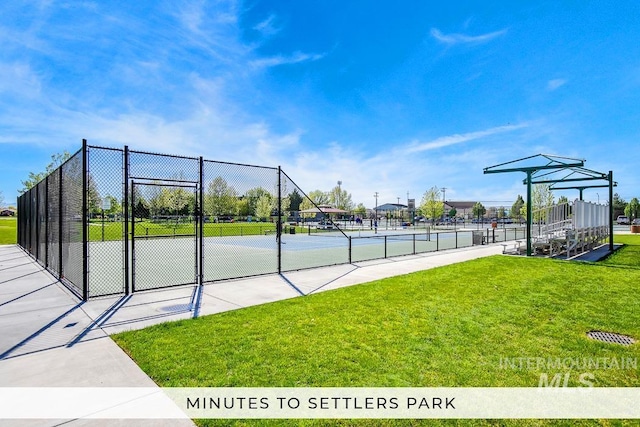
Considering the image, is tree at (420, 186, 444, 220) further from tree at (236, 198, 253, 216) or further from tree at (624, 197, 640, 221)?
tree at (624, 197, 640, 221)

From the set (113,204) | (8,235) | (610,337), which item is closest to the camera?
(610,337)

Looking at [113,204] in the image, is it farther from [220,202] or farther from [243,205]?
[243,205]

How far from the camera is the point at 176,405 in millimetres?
2705

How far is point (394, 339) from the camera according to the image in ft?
13.7

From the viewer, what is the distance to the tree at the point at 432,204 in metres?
54.5

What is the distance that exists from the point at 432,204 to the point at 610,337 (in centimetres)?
5348

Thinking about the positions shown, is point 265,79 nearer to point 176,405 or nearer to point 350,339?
point 350,339

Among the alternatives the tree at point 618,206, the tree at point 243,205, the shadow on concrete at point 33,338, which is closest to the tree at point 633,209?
the tree at point 618,206

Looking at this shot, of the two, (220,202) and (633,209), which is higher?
(633,209)

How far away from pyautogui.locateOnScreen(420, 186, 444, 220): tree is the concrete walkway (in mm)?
47775

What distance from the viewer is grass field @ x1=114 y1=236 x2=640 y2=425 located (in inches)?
125

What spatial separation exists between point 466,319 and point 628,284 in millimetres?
6014

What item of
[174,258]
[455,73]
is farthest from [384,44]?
[174,258]
